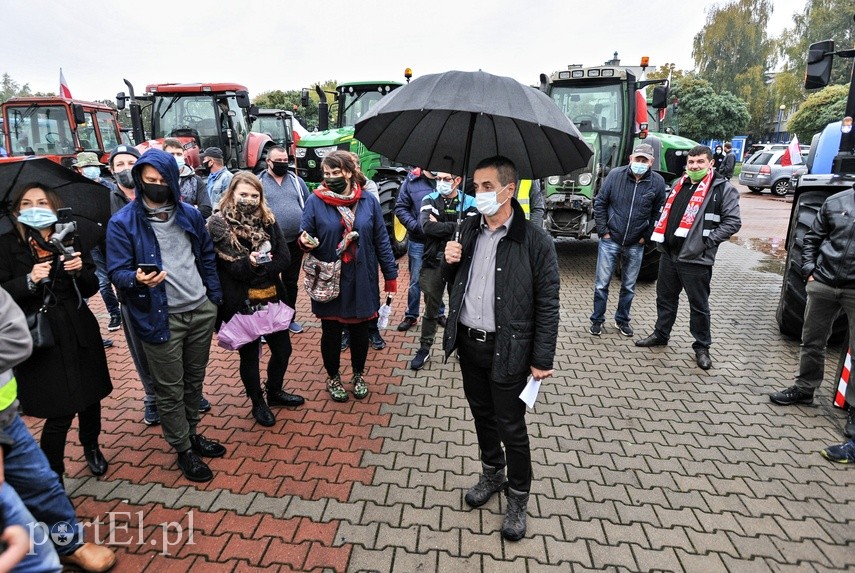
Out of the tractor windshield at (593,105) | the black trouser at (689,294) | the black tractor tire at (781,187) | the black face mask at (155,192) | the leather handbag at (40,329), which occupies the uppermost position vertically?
the tractor windshield at (593,105)

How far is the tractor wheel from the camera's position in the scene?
805cm

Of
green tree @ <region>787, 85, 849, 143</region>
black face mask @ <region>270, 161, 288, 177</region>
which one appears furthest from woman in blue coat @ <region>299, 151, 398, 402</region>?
green tree @ <region>787, 85, 849, 143</region>

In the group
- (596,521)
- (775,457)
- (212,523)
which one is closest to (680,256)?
(775,457)

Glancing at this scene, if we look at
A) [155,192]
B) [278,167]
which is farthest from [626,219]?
[155,192]

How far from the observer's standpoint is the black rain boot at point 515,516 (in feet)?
8.78

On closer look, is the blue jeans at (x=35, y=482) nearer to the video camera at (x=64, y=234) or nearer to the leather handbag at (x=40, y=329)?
the leather handbag at (x=40, y=329)

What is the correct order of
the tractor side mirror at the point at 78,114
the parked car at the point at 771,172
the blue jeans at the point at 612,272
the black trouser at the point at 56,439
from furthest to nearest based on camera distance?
the parked car at the point at 771,172 → the tractor side mirror at the point at 78,114 → the blue jeans at the point at 612,272 → the black trouser at the point at 56,439

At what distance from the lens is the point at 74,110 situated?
11062 millimetres

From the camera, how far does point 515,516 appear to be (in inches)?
107

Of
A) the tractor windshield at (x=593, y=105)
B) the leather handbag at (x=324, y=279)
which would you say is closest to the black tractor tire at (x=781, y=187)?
the tractor windshield at (x=593, y=105)

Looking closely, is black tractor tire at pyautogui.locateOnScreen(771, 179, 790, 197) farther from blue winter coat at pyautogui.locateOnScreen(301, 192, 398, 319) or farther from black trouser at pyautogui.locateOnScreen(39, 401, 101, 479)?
black trouser at pyautogui.locateOnScreen(39, 401, 101, 479)

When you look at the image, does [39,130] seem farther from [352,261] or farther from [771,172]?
[771,172]

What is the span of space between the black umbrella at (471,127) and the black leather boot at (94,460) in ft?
8.67

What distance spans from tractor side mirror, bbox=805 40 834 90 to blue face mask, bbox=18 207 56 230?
6.37m
